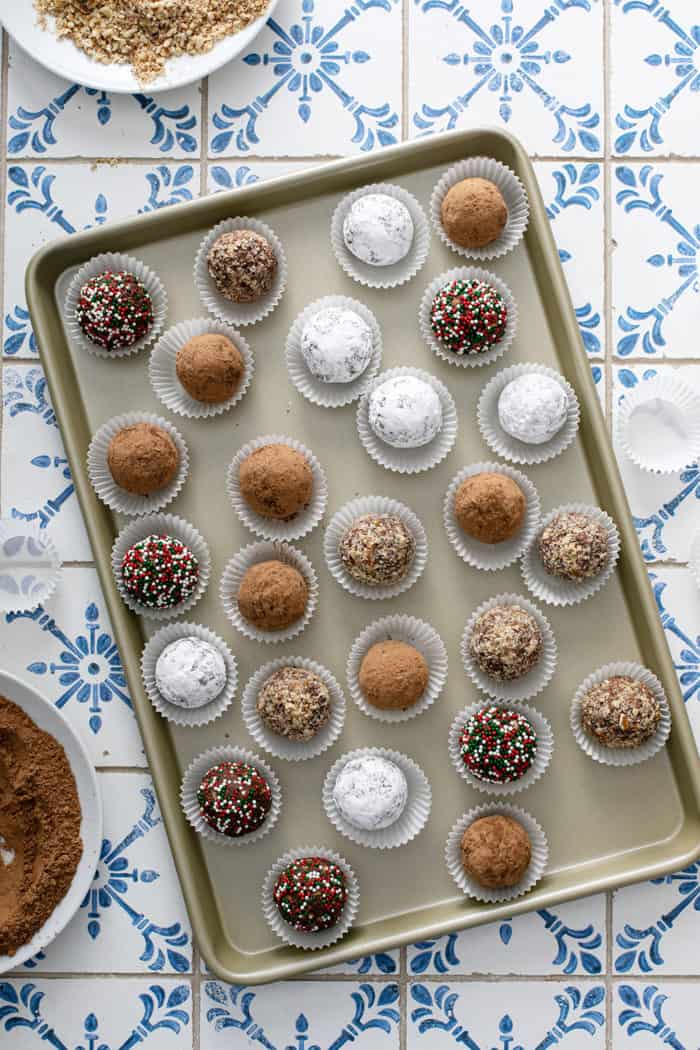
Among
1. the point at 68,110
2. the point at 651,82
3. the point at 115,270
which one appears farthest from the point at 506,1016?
the point at 68,110

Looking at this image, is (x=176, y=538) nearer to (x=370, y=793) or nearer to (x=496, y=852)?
(x=370, y=793)

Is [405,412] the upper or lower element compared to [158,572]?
upper

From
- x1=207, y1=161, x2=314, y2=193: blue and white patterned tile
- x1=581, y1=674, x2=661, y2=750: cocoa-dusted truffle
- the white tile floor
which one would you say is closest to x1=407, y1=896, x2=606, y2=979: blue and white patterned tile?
the white tile floor

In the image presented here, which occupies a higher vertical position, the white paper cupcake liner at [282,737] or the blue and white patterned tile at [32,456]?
the blue and white patterned tile at [32,456]

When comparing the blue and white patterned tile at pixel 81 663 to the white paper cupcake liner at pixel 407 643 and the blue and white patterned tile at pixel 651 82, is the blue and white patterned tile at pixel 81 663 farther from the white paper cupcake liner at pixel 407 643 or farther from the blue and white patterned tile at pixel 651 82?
the blue and white patterned tile at pixel 651 82

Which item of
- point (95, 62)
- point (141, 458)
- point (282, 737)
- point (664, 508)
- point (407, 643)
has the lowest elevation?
point (282, 737)

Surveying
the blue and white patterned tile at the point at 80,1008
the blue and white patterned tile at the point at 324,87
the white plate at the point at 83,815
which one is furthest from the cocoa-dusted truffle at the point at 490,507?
the blue and white patterned tile at the point at 80,1008
